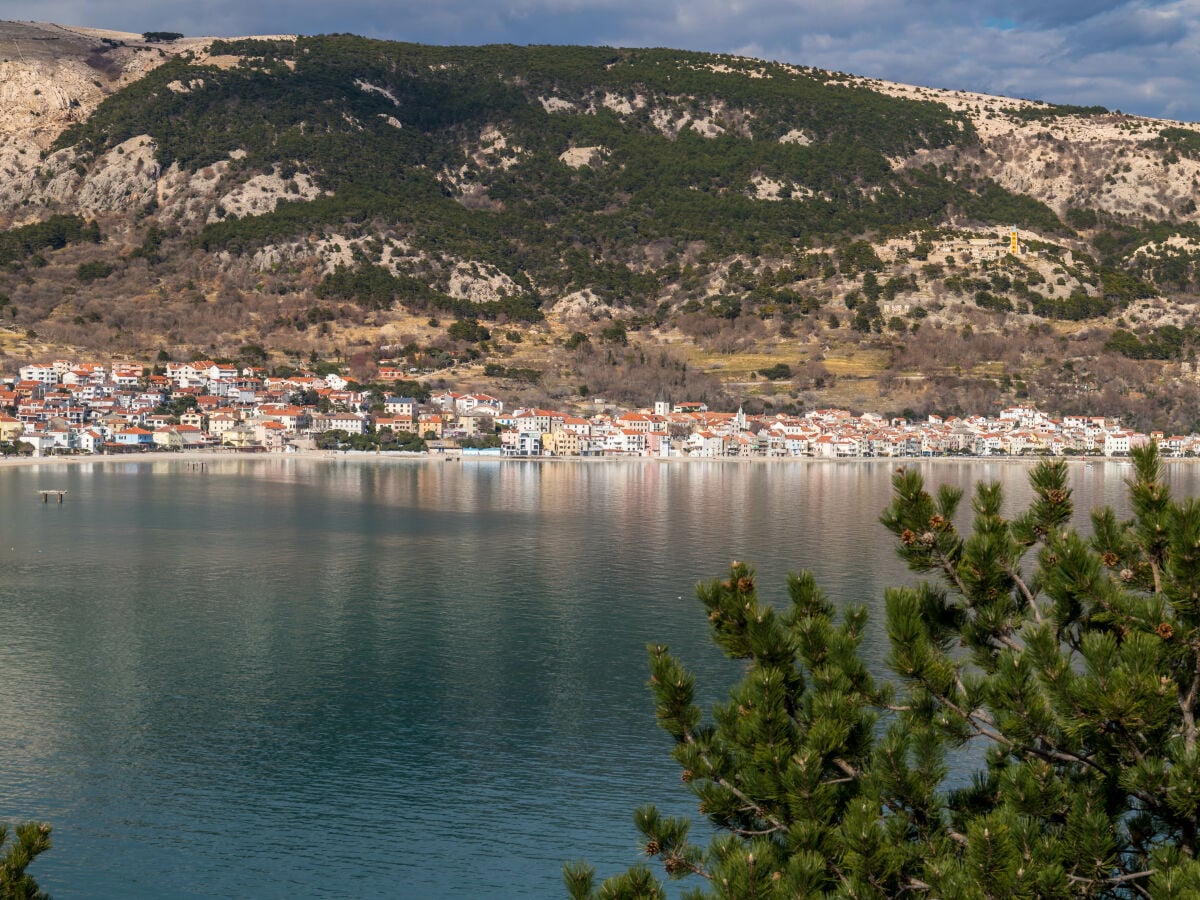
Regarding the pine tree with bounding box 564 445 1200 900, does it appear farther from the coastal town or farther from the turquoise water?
the coastal town

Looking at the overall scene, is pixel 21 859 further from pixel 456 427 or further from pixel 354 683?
pixel 456 427

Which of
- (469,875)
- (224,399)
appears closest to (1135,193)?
(224,399)

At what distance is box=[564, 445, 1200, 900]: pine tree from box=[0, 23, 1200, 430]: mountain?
107 m

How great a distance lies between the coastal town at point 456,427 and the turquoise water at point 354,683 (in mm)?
45955

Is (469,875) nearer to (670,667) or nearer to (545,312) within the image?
(670,667)

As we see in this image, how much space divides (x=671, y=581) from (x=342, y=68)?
140 m

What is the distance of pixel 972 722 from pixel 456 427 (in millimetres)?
101590

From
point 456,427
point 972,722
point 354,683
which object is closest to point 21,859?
point 972,722

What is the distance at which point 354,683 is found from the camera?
26.6m

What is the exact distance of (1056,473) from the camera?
7.76 meters

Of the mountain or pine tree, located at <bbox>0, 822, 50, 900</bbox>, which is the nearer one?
pine tree, located at <bbox>0, 822, 50, 900</bbox>

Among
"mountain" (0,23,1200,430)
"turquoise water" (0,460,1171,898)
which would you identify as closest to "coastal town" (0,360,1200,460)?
"mountain" (0,23,1200,430)

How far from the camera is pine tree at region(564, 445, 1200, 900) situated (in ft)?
22.6

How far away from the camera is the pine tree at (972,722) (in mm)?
6887
